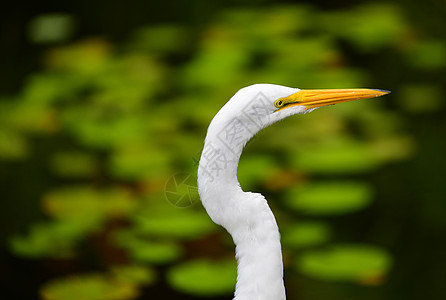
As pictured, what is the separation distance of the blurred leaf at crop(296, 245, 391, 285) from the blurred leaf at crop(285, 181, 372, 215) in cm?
18

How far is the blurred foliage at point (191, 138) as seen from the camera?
216 cm

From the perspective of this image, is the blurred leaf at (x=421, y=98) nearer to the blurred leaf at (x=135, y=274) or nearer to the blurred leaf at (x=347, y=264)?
the blurred leaf at (x=347, y=264)

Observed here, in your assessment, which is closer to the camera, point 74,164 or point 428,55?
point 74,164

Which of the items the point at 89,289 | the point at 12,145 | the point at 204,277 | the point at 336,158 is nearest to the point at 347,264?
the point at 204,277

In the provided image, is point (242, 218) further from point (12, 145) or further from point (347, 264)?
point (12, 145)

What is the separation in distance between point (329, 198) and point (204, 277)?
0.57 m

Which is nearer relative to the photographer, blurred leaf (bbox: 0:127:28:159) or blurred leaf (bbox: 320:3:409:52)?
blurred leaf (bbox: 0:127:28:159)

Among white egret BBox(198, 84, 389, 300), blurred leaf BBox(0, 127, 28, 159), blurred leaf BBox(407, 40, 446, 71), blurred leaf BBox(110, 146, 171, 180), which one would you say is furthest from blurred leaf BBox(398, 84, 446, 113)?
white egret BBox(198, 84, 389, 300)

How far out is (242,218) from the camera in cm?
118

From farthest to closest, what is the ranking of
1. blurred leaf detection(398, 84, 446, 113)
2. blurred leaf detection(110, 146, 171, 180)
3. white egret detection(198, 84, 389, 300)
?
1. blurred leaf detection(398, 84, 446, 113)
2. blurred leaf detection(110, 146, 171, 180)
3. white egret detection(198, 84, 389, 300)

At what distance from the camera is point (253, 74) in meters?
2.96

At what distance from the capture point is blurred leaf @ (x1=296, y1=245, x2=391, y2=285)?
6.77 ft

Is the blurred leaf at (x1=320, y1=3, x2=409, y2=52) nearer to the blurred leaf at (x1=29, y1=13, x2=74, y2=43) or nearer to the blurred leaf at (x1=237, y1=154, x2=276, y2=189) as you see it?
the blurred leaf at (x1=237, y1=154, x2=276, y2=189)

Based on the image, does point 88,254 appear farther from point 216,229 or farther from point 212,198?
point 212,198
